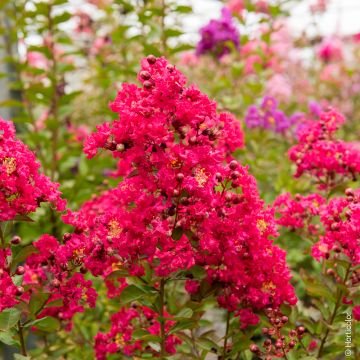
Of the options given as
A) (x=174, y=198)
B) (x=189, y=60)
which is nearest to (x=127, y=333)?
(x=174, y=198)

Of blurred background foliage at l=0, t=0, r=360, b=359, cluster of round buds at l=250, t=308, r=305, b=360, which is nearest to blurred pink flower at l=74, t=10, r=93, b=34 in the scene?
blurred background foliage at l=0, t=0, r=360, b=359

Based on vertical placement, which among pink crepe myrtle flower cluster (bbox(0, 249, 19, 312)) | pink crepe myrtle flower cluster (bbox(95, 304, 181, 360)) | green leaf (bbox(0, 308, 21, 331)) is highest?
pink crepe myrtle flower cluster (bbox(0, 249, 19, 312))

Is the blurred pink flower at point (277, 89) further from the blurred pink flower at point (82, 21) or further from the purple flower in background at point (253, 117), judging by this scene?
the blurred pink flower at point (82, 21)

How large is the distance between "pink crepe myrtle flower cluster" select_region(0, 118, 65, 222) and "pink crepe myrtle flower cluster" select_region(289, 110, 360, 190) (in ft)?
3.57

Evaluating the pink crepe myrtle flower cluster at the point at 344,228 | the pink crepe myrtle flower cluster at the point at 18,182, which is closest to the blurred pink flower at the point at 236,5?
the pink crepe myrtle flower cluster at the point at 344,228

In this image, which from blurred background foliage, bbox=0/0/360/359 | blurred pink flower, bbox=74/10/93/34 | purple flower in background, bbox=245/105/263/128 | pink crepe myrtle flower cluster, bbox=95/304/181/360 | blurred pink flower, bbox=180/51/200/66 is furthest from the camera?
blurred pink flower, bbox=180/51/200/66

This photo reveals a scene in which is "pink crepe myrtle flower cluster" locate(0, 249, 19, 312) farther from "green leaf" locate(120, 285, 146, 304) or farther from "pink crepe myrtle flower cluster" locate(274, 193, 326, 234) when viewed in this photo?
"pink crepe myrtle flower cluster" locate(274, 193, 326, 234)

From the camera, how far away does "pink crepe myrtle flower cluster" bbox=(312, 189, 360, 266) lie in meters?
1.66

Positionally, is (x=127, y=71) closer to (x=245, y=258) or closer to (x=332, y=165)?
(x=332, y=165)

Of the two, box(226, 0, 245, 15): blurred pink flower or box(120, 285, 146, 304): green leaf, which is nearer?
box(120, 285, 146, 304): green leaf

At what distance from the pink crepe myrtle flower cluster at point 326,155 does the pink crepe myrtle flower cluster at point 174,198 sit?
0.60 metres

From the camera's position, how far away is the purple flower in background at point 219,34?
12.3 feet

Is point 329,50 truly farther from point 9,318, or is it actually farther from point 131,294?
point 9,318

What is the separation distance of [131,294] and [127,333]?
39 cm
